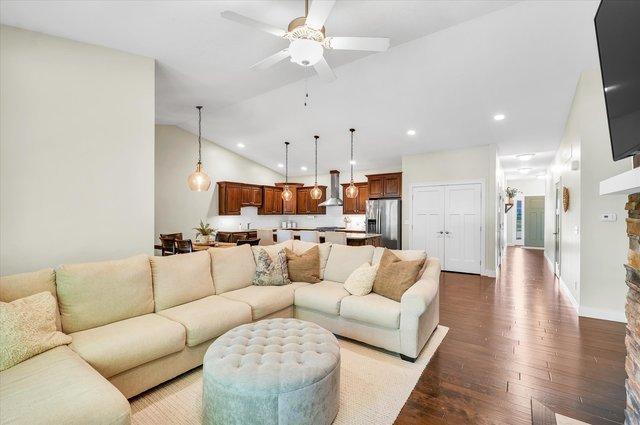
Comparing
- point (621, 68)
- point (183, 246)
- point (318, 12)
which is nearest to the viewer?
point (621, 68)

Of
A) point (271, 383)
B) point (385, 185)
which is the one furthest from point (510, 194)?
point (271, 383)

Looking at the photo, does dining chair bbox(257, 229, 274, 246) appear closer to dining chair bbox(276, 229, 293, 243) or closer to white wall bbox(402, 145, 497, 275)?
dining chair bbox(276, 229, 293, 243)

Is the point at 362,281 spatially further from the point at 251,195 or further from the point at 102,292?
the point at 251,195

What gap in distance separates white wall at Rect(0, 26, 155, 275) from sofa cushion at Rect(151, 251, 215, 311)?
0.79 meters

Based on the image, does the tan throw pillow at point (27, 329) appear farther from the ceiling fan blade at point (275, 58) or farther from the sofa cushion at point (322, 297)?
the ceiling fan blade at point (275, 58)

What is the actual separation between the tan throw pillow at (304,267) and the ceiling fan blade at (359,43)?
2.38m

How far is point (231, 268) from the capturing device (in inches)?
132

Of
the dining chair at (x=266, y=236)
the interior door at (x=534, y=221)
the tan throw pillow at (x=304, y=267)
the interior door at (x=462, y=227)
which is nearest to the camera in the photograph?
the tan throw pillow at (x=304, y=267)

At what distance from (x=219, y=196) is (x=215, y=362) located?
21.3ft

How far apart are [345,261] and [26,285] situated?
9.52 ft

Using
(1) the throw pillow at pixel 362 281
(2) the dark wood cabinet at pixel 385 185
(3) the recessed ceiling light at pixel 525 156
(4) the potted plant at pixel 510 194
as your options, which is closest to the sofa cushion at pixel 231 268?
(1) the throw pillow at pixel 362 281

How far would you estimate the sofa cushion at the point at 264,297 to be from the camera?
2.87m

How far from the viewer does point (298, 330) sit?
2197 mm

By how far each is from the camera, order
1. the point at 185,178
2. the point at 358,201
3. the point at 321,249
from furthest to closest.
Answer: the point at 358,201, the point at 185,178, the point at 321,249
